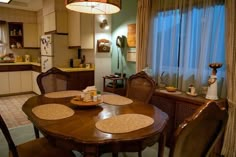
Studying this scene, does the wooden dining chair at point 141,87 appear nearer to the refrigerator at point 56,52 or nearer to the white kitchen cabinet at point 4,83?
the refrigerator at point 56,52

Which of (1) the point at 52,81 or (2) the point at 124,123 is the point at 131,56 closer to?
(1) the point at 52,81

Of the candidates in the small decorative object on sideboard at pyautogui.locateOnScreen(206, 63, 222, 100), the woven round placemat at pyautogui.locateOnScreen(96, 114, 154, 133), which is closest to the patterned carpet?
the woven round placemat at pyautogui.locateOnScreen(96, 114, 154, 133)

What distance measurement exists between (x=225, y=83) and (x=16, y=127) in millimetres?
3233

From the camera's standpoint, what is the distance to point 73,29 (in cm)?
437

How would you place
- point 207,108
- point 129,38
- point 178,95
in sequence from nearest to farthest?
1. point 207,108
2. point 178,95
3. point 129,38

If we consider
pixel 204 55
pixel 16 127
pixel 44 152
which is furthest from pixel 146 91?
pixel 16 127

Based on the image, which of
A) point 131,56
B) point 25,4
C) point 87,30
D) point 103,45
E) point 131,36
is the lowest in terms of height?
point 131,56

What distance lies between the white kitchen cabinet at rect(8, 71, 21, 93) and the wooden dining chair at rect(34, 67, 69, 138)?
338 cm

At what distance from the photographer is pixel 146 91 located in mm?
2404

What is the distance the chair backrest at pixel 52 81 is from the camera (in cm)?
264

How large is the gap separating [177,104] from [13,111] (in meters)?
3.40

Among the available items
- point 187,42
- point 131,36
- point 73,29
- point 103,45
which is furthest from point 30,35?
point 187,42

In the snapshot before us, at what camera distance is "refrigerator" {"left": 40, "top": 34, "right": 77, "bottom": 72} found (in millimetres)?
4414

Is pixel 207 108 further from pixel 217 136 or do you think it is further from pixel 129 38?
pixel 129 38
